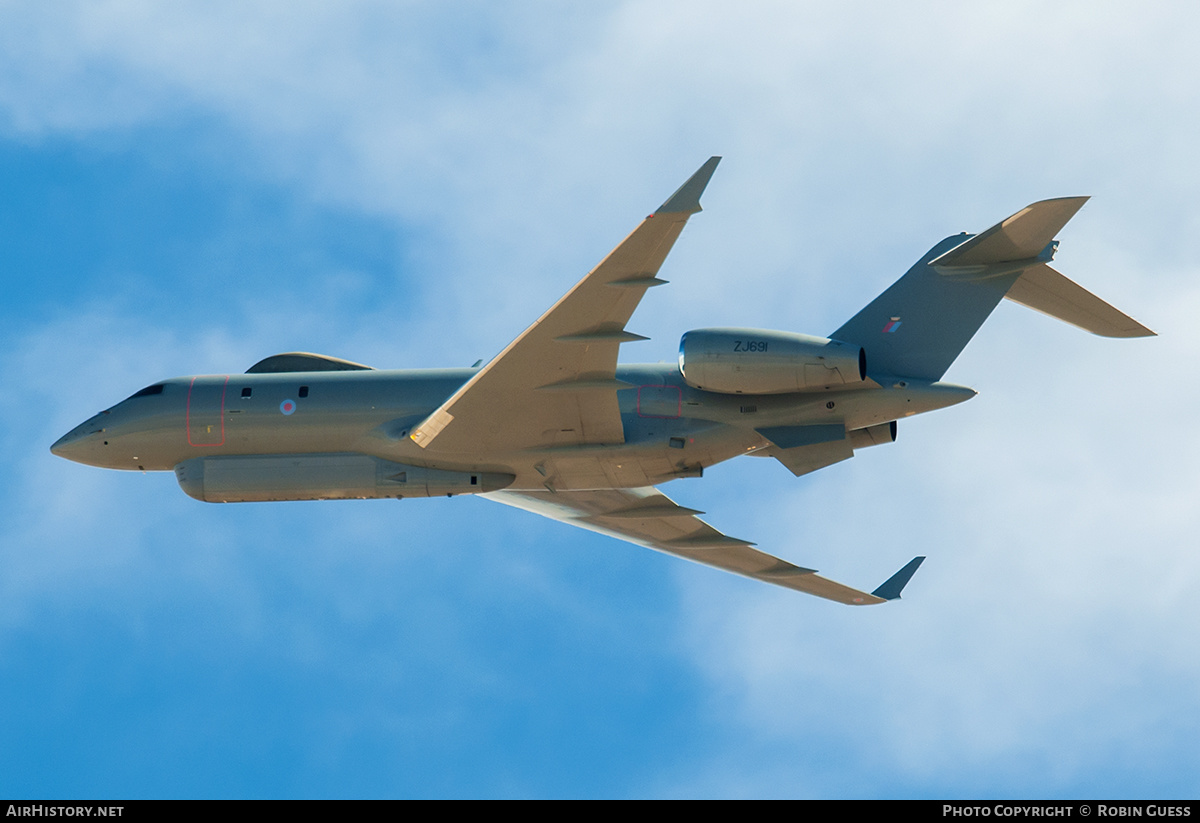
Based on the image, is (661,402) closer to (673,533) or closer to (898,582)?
(673,533)

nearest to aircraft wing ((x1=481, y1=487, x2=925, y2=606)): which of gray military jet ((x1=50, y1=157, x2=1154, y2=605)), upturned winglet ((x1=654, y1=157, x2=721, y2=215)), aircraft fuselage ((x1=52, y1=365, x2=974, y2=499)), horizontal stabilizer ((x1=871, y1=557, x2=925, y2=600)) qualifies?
horizontal stabilizer ((x1=871, y1=557, x2=925, y2=600))

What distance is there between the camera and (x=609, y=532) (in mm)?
32312

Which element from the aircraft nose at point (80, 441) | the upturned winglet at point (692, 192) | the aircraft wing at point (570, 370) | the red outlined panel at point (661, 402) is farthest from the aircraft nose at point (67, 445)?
the upturned winglet at point (692, 192)

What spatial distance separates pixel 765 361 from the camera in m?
25.2

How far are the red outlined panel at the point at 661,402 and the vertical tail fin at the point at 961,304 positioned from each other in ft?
11.7

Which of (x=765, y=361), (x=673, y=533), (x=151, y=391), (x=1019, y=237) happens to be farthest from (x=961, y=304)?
(x=151, y=391)

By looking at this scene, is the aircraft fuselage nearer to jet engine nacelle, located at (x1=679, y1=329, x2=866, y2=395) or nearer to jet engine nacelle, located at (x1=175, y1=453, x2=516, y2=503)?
jet engine nacelle, located at (x1=175, y1=453, x2=516, y2=503)

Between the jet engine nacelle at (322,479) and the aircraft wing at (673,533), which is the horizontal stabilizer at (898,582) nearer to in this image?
the aircraft wing at (673,533)

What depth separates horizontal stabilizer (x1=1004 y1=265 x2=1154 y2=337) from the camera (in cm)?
2678

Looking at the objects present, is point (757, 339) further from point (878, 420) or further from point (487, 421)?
point (487, 421)

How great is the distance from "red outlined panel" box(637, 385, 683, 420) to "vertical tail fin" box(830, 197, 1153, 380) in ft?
11.7

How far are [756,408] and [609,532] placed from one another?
7.31 m

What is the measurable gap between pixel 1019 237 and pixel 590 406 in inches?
320
